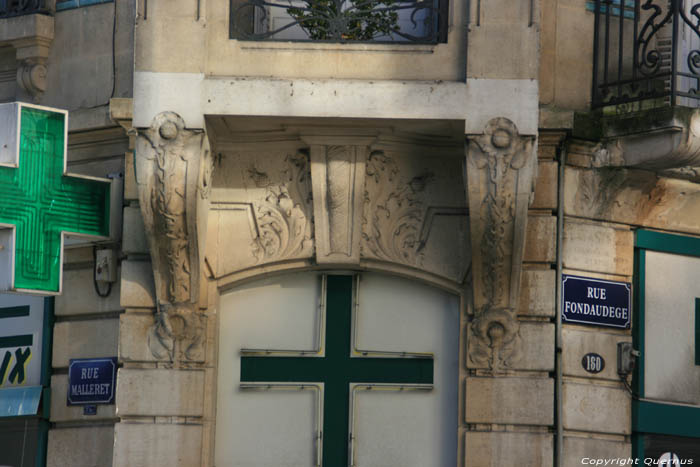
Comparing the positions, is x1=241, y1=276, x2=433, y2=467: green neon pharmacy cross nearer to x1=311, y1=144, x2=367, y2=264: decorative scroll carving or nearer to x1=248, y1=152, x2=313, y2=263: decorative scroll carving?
→ x1=311, y1=144, x2=367, y2=264: decorative scroll carving

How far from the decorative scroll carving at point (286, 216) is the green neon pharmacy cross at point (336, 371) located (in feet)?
2.00

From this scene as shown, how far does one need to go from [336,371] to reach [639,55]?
3858 millimetres

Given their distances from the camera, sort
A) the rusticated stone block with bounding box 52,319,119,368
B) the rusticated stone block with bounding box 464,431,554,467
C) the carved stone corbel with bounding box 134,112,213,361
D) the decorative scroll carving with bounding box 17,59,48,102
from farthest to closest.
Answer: the decorative scroll carving with bounding box 17,59,48,102 < the rusticated stone block with bounding box 52,319,119,368 < the rusticated stone block with bounding box 464,431,554,467 < the carved stone corbel with bounding box 134,112,213,361

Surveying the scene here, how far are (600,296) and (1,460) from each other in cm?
560

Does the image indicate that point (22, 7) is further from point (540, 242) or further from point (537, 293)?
point (537, 293)

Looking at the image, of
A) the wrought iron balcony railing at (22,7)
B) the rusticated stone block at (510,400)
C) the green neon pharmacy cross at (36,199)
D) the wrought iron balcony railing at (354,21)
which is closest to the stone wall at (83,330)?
the green neon pharmacy cross at (36,199)

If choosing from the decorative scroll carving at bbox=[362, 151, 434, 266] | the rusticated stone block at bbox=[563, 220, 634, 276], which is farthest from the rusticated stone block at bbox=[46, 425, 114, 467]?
the rusticated stone block at bbox=[563, 220, 634, 276]

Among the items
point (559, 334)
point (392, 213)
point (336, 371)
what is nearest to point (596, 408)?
point (559, 334)

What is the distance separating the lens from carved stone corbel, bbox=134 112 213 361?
517 inches

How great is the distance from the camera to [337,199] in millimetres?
13609

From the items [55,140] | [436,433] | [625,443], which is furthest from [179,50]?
[625,443]

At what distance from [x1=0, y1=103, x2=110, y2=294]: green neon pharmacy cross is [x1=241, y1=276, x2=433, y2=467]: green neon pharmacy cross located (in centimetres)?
186

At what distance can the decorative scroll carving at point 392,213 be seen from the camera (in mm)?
13727

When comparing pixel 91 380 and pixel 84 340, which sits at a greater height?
pixel 84 340
